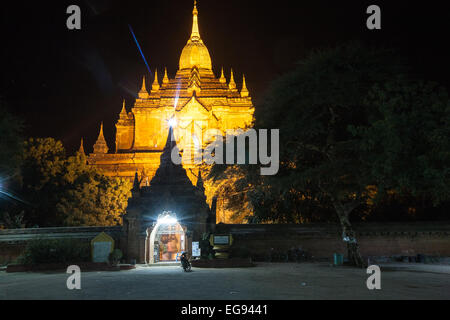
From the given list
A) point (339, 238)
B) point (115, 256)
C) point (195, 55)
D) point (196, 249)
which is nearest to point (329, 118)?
point (339, 238)

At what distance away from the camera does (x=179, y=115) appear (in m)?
63.0

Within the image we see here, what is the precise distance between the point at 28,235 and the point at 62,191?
13.5 m

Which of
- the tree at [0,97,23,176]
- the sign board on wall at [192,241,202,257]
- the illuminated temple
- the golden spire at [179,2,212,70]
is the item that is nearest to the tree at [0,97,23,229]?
the tree at [0,97,23,176]

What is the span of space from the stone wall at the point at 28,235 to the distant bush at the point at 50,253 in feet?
11.6

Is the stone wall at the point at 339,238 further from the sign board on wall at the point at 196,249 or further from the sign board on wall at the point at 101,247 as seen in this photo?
the sign board on wall at the point at 101,247

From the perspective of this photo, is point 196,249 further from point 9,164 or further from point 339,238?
point 9,164

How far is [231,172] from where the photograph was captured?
30219mm

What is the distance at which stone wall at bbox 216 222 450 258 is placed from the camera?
28.5m

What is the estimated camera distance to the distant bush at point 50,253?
23.7 meters

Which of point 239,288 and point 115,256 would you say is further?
point 115,256

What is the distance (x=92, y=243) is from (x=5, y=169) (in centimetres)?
1150

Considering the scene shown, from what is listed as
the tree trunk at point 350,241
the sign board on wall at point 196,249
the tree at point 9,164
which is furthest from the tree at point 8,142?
the tree trunk at point 350,241

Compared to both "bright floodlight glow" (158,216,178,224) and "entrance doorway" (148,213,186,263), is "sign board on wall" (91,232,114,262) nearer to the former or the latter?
"entrance doorway" (148,213,186,263)
